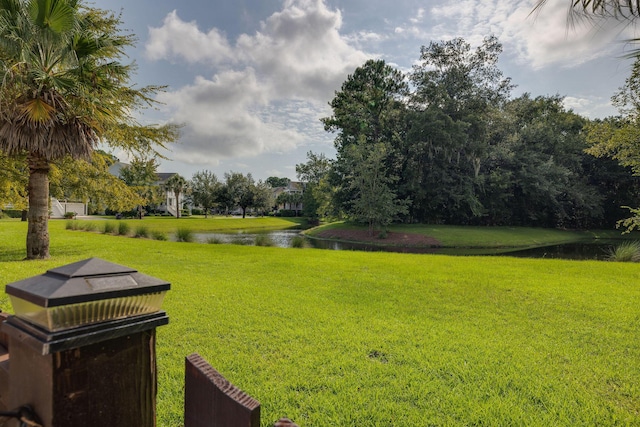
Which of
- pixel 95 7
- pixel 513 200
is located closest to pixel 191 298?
pixel 95 7

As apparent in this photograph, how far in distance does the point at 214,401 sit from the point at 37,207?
10.1m

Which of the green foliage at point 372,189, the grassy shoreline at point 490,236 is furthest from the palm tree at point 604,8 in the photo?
the green foliage at point 372,189

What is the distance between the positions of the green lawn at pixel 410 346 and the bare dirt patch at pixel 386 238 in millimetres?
15231

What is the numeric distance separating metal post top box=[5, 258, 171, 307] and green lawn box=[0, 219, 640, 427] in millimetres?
1904

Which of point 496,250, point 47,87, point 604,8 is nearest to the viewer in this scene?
point 604,8

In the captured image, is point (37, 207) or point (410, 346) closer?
point (410, 346)

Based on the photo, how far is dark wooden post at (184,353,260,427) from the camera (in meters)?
0.74

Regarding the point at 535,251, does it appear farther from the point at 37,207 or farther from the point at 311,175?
the point at 311,175

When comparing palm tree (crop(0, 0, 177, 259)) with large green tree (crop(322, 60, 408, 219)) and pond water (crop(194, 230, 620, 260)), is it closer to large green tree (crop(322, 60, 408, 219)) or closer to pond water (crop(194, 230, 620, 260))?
pond water (crop(194, 230, 620, 260))

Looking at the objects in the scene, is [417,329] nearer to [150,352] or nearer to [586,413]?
[586,413]

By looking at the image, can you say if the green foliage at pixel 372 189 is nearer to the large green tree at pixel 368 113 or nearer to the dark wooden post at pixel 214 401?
the large green tree at pixel 368 113

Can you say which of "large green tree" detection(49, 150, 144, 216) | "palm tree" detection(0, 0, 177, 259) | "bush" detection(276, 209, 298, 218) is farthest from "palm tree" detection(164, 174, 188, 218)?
"palm tree" detection(0, 0, 177, 259)

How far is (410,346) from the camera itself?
3.48 m

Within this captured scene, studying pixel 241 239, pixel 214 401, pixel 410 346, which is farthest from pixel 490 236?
pixel 214 401
